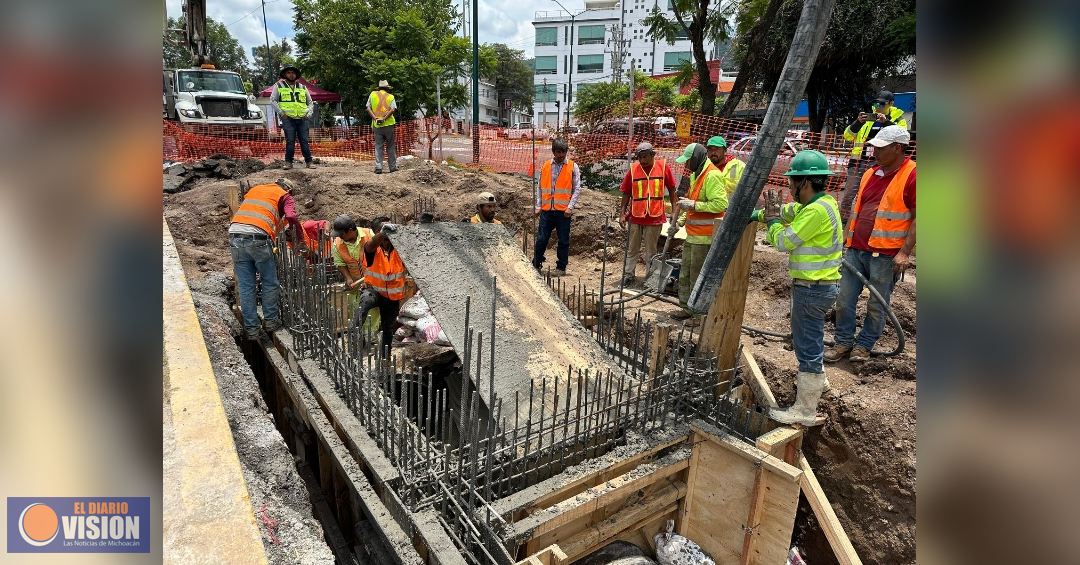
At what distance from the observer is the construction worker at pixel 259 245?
16.6ft

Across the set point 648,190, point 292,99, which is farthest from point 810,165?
point 292,99

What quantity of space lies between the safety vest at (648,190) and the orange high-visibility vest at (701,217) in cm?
81

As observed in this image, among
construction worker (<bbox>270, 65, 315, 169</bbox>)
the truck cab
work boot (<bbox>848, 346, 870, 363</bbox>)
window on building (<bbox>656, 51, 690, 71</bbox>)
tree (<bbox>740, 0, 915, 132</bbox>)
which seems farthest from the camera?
window on building (<bbox>656, 51, 690, 71</bbox>)

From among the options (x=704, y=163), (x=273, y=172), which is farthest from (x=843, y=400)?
(x=273, y=172)

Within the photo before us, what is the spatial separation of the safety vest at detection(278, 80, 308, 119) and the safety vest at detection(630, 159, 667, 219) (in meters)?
5.96

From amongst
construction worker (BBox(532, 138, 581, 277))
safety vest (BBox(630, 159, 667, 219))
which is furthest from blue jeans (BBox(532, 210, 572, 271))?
safety vest (BBox(630, 159, 667, 219))

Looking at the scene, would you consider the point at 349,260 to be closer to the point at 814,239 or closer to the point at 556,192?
the point at 556,192

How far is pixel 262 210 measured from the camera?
200 inches

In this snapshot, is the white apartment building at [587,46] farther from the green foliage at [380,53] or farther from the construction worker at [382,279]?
the construction worker at [382,279]

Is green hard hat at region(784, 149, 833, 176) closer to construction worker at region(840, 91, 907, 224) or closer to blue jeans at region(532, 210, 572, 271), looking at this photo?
blue jeans at region(532, 210, 572, 271)

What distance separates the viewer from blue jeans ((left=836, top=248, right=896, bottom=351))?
4.38 meters
